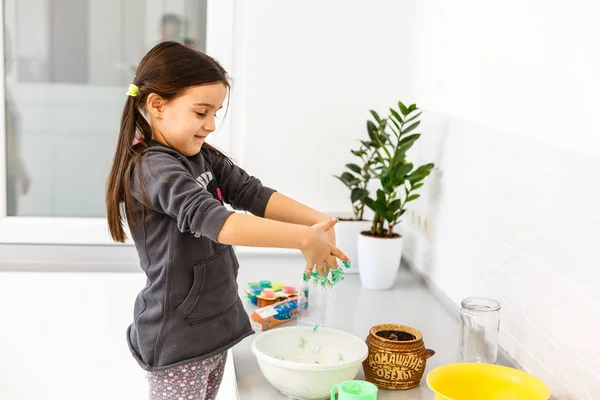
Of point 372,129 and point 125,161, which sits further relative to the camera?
point 372,129

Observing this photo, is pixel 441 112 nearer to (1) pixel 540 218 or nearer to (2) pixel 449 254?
(2) pixel 449 254

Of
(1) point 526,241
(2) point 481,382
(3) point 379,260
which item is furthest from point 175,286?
(3) point 379,260

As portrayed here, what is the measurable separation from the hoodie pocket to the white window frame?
101 cm

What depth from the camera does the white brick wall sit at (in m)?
1.30

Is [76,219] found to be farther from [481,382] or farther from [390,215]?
[481,382]

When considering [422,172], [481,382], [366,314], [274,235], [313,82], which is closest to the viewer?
[274,235]

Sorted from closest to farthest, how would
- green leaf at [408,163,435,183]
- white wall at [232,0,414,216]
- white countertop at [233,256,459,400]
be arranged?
white countertop at [233,256,459,400] → green leaf at [408,163,435,183] → white wall at [232,0,414,216]

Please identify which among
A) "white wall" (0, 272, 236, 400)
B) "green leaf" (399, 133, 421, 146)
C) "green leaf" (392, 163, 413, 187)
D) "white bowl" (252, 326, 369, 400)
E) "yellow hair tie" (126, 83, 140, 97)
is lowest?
"white wall" (0, 272, 236, 400)

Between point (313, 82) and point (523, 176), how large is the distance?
100 cm

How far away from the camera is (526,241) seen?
1.53 metres

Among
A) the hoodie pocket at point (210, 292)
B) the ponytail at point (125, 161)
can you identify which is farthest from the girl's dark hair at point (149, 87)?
the hoodie pocket at point (210, 292)

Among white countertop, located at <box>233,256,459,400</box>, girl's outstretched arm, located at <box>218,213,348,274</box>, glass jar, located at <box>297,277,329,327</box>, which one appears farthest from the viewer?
glass jar, located at <box>297,277,329,327</box>

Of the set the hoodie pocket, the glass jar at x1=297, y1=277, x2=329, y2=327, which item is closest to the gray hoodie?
the hoodie pocket

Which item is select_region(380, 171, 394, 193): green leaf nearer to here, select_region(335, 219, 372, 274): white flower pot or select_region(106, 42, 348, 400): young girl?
select_region(335, 219, 372, 274): white flower pot
